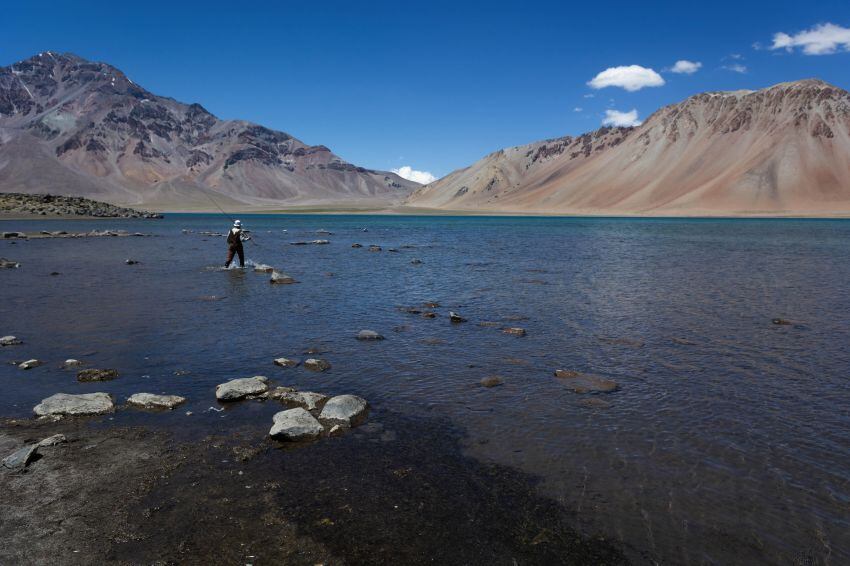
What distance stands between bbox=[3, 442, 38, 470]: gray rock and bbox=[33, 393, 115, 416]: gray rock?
1.58 m

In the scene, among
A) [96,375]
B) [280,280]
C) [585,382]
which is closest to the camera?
[96,375]

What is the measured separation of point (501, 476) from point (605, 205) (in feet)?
609

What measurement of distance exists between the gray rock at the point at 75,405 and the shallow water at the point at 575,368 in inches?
13.5

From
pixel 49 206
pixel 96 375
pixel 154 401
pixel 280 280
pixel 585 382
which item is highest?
pixel 585 382

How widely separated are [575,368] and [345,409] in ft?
17.9

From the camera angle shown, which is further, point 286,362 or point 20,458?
point 286,362

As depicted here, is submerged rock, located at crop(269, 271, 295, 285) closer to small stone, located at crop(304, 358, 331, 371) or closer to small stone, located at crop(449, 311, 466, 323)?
small stone, located at crop(449, 311, 466, 323)

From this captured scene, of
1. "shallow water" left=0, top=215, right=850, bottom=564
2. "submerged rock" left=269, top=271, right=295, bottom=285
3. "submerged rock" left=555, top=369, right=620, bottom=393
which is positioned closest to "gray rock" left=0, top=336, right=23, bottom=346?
"shallow water" left=0, top=215, right=850, bottom=564

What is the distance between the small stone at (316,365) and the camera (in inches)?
479

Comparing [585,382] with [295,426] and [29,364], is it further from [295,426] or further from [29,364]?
[29,364]

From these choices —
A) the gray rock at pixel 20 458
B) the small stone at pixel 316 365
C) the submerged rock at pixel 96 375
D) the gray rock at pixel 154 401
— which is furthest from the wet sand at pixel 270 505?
the small stone at pixel 316 365

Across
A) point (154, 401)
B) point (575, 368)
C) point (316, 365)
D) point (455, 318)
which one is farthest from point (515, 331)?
point (154, 401)

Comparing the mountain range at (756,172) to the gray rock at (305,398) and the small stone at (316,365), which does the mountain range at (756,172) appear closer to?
the small stone at (316,365)

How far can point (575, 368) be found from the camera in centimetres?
1247
